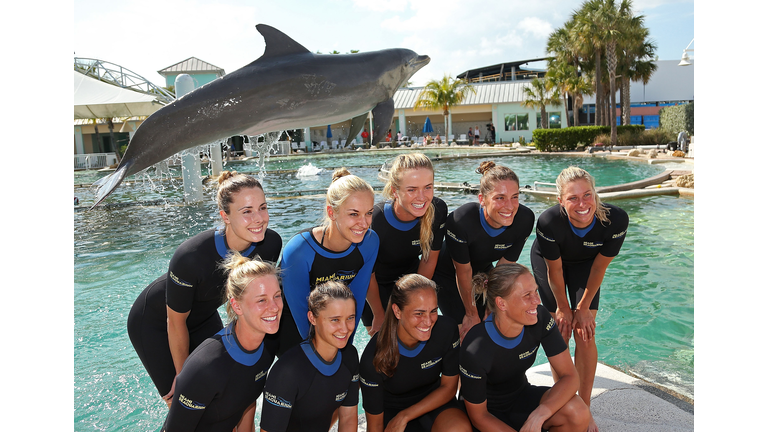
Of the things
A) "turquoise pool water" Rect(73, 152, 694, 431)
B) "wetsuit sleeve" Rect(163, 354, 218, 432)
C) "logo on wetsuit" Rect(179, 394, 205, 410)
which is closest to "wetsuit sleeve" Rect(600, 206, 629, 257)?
"turquoise pool water" Rect(73, 152, 694, 431)

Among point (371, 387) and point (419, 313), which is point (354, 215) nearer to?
point (419, 313)

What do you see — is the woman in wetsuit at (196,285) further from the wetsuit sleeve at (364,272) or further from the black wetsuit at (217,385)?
the wetsuit sleeve at (364,272)

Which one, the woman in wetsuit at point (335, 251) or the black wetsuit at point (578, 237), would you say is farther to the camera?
the black wetsuit at point (578, 237)

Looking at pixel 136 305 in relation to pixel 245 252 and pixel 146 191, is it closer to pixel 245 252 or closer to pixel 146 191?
pixel 245 252

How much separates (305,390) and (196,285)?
33.0 inches

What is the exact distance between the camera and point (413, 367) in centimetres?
312

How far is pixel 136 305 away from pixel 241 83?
1510mm

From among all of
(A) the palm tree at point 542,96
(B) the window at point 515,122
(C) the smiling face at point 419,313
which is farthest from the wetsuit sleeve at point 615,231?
(B) the window at point 515,122

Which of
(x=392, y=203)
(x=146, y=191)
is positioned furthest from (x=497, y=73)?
(x=392, y=203)

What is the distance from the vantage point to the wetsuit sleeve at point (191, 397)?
260 cm

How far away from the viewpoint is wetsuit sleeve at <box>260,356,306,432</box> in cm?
269

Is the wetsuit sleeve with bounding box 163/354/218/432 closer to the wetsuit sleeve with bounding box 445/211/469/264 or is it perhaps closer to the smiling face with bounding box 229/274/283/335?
the smiling face with bounding box 229/274/283/335

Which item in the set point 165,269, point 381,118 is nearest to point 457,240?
point 381,118
